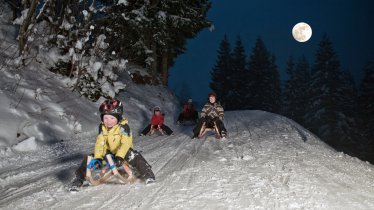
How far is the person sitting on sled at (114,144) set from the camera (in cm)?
521

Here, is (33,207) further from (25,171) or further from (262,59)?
(262,59)

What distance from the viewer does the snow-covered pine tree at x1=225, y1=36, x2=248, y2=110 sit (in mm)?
38062

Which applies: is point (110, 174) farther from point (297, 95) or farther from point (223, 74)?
point (297, 95)

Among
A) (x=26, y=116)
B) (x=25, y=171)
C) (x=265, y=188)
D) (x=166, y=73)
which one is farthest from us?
(x=166, y=73)

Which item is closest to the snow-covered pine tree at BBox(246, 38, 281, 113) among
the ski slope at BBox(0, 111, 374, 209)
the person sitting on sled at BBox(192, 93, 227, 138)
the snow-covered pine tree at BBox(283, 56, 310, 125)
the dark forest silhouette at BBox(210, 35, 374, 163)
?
the dark forest silhouette at BBox(210, 35, 374, 163)

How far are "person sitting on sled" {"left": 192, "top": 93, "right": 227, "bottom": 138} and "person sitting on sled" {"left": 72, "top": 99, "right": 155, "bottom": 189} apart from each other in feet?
16.9

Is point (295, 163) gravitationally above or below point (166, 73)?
below

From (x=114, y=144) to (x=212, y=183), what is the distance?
1.61 metres

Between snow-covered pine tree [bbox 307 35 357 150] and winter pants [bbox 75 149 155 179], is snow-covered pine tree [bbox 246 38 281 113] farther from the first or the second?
winter pants [bbox 75 149 155 179]

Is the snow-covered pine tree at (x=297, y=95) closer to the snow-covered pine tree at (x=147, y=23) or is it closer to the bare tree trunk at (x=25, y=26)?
the snow-covered pine tree at (x=147, y=23)

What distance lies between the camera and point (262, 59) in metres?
41.1

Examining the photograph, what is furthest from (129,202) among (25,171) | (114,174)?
(25,171)

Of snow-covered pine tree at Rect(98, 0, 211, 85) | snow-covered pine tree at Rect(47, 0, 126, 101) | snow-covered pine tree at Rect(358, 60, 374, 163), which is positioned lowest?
snow-covered pine tree at Rect(358, 60, 374, 163)

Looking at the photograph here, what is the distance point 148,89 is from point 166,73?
146 inches
